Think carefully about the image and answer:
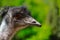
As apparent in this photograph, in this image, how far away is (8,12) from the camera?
9.21 ft

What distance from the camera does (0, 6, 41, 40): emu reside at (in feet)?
9.00

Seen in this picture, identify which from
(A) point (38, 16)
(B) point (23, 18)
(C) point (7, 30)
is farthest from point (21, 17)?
(A) point (38, 16)

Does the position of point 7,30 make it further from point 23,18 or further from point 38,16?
point 38,16

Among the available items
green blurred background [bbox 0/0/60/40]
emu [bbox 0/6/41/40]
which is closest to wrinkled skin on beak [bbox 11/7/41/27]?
emu [bbox 0/6/41/40]

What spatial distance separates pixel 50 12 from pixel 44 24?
0.44 m

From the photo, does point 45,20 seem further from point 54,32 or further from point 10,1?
point 10,1

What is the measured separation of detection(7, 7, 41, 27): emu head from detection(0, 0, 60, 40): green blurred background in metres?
2.35

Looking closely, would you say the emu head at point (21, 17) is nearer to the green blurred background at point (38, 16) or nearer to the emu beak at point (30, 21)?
the emu beak at point (30, 21)

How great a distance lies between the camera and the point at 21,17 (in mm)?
2789

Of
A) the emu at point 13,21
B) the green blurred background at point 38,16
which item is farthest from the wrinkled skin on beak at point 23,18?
the green blurred background at point 38,16

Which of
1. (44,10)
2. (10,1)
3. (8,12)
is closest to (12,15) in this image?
(8,12)

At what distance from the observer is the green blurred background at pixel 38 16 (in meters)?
5.35

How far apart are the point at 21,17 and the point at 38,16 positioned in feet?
8.55

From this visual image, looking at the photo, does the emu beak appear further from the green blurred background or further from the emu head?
the green blurred background
